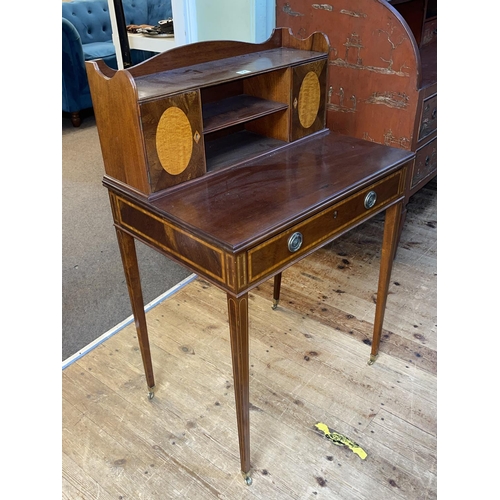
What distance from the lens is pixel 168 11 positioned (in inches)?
192

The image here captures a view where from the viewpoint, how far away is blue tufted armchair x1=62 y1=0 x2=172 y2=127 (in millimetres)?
4238

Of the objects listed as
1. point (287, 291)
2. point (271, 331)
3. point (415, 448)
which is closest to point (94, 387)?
point (271, 331)

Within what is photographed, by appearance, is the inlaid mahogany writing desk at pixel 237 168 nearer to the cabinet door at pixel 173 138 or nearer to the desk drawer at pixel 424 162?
the cabinet door at pixel 173 138

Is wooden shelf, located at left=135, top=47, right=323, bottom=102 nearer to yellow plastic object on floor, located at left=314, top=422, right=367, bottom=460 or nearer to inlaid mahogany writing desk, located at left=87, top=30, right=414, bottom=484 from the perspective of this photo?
inlaid mahogany writing desk, located at left=87, top=30, right=414, bottom=484

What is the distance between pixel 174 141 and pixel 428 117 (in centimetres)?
139

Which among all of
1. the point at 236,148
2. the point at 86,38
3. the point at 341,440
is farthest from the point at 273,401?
the point at 86,38

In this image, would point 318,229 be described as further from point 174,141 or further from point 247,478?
point 247,478

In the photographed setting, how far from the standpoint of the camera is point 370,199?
1.42 m

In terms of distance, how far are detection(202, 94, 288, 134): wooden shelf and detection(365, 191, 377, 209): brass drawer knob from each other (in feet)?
1.21

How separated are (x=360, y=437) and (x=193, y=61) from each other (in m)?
1.28

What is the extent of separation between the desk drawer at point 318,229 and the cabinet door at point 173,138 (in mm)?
326

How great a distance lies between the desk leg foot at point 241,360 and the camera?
1164 mm

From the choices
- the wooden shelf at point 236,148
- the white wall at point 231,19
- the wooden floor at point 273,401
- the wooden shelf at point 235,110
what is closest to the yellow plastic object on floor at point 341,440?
the wooden floor at point 273,401

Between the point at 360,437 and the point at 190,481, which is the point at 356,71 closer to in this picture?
the point at 360,437
